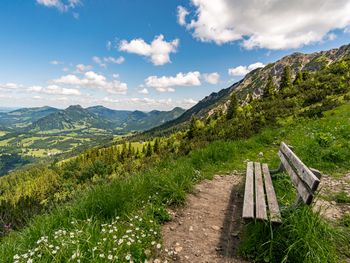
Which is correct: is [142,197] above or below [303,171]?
below

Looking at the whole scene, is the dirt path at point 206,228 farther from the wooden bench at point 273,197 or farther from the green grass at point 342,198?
the green grass at point 342,198

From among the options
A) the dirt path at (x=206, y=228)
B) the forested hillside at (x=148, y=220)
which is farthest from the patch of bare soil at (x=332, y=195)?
the dirt path at (x=206, y=228)

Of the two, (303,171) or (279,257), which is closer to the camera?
(279,257)

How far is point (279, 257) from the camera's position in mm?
3582

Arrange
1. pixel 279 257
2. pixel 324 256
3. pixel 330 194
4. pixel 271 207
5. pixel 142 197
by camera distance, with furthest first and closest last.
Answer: pixel 330 194
pixel 142 197
pixel 271 207
pixel 279 257
pixel 324 256

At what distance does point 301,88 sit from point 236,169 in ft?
84.8

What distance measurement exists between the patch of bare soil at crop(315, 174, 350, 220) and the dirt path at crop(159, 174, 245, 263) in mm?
1979

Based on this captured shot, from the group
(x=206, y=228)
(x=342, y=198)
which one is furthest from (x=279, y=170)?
(x=206, y=228)

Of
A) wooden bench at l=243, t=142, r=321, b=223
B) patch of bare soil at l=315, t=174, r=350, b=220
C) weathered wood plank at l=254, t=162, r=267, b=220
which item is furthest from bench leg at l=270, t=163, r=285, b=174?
wooden bench at l=243, t=142, r=321, b=223

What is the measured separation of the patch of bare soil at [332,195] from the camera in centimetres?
531

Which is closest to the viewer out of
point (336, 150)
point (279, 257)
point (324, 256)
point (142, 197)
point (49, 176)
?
point (324, 256)

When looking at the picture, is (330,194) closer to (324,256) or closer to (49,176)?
(324,256)

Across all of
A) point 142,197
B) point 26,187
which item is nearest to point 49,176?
point 26,187

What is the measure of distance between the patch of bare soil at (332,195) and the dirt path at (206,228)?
1979 millimetres
